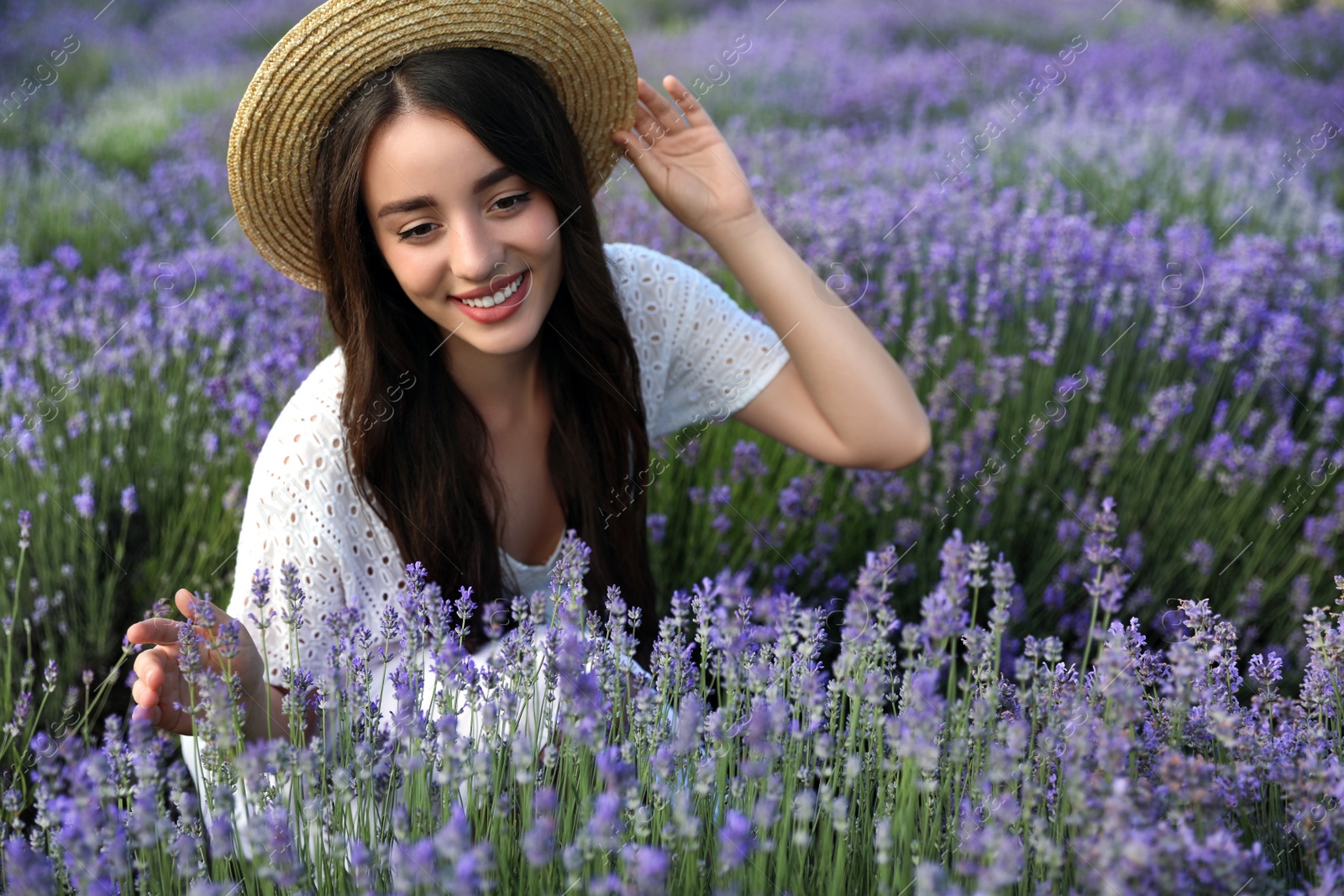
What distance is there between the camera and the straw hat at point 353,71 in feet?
5.85

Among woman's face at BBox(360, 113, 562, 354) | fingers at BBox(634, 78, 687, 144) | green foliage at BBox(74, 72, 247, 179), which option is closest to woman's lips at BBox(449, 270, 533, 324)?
woman's face at BBox(360, 113, 562, 354)

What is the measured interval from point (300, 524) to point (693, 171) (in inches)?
39.2

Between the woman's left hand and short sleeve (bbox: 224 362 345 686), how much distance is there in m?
0.76

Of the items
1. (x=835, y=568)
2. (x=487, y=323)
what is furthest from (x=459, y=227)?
(x=835, y=568)

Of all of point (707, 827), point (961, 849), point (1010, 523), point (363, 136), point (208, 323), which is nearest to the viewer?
point (961, 849)

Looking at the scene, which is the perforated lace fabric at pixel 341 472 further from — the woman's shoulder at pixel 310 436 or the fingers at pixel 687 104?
the fingers at pixel 687 104

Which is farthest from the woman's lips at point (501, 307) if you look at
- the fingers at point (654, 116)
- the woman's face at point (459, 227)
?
the fingers at point (654, 116)

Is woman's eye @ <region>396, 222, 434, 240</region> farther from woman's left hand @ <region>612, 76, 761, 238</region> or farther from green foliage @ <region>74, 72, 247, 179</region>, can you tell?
green foliage @ <region>74, 72, 247, 179</region>

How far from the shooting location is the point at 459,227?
70.4 inches

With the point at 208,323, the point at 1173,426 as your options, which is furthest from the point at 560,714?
the point at 1173,426

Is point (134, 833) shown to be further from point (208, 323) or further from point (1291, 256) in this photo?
point (1291, 256)

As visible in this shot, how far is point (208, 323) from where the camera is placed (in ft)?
9.73

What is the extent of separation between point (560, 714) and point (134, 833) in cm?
46

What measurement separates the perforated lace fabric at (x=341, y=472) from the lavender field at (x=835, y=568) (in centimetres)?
10
